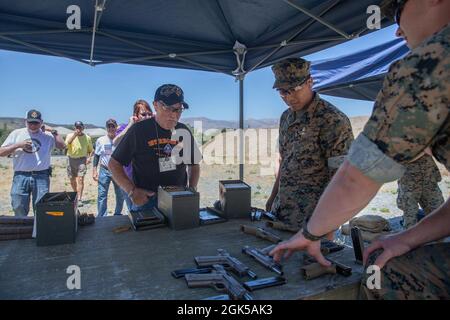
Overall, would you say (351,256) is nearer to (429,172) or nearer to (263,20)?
(263,20)

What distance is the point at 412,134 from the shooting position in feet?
2.58

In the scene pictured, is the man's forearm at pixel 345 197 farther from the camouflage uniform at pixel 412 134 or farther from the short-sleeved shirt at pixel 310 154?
the short-sleeved shirt at pixel 310 154

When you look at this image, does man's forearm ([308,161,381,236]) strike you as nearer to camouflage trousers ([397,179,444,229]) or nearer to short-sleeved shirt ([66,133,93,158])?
camouflage trousers ([397,179,444,229])

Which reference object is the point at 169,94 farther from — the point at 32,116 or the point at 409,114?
the point at 32,116

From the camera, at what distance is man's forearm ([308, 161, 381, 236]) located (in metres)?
0.88

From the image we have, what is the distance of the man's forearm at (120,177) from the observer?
7.87 ft

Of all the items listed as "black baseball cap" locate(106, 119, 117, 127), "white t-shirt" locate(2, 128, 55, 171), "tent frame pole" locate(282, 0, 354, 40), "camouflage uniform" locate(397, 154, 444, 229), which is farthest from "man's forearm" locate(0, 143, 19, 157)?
"camouflage uniform" locate(397, 154, 444, 229)

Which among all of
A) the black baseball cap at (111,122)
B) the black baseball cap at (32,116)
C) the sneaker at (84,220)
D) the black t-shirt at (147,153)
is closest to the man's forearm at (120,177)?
the black t-shirt at (147,153)

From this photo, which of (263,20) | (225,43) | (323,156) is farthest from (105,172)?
(323,156)

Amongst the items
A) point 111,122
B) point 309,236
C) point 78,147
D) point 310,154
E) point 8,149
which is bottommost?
point 309,236

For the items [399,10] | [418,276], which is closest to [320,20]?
[399,10]

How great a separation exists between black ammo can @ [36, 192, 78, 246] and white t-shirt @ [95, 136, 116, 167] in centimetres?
380

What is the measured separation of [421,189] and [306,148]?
284 centimetres
